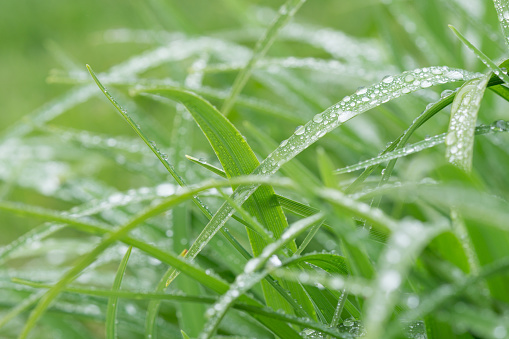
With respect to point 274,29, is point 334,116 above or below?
below

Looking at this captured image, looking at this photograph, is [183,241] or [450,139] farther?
[183,241]

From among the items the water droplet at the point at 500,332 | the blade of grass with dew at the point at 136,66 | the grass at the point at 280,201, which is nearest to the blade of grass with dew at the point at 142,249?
the grass at the point at 280,201

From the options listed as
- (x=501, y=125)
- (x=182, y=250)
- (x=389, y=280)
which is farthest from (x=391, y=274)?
(x=182, y=250)

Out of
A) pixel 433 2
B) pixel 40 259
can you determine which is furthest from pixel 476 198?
pixel 40 259

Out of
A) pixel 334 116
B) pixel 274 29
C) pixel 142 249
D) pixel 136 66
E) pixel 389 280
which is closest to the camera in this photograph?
pixel 389 280

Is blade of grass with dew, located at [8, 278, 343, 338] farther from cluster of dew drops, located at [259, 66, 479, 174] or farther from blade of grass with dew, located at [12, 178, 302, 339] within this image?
cluster of dew drops, located at [259, 66, 479, 174]

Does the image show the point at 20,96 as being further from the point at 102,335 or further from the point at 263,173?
the point at 263,173

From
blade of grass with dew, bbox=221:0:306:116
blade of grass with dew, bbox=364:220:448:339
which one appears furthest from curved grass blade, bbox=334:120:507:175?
blade of grass with dew, bbox=221:0:306:116

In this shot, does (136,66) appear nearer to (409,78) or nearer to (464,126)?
(409,78)
